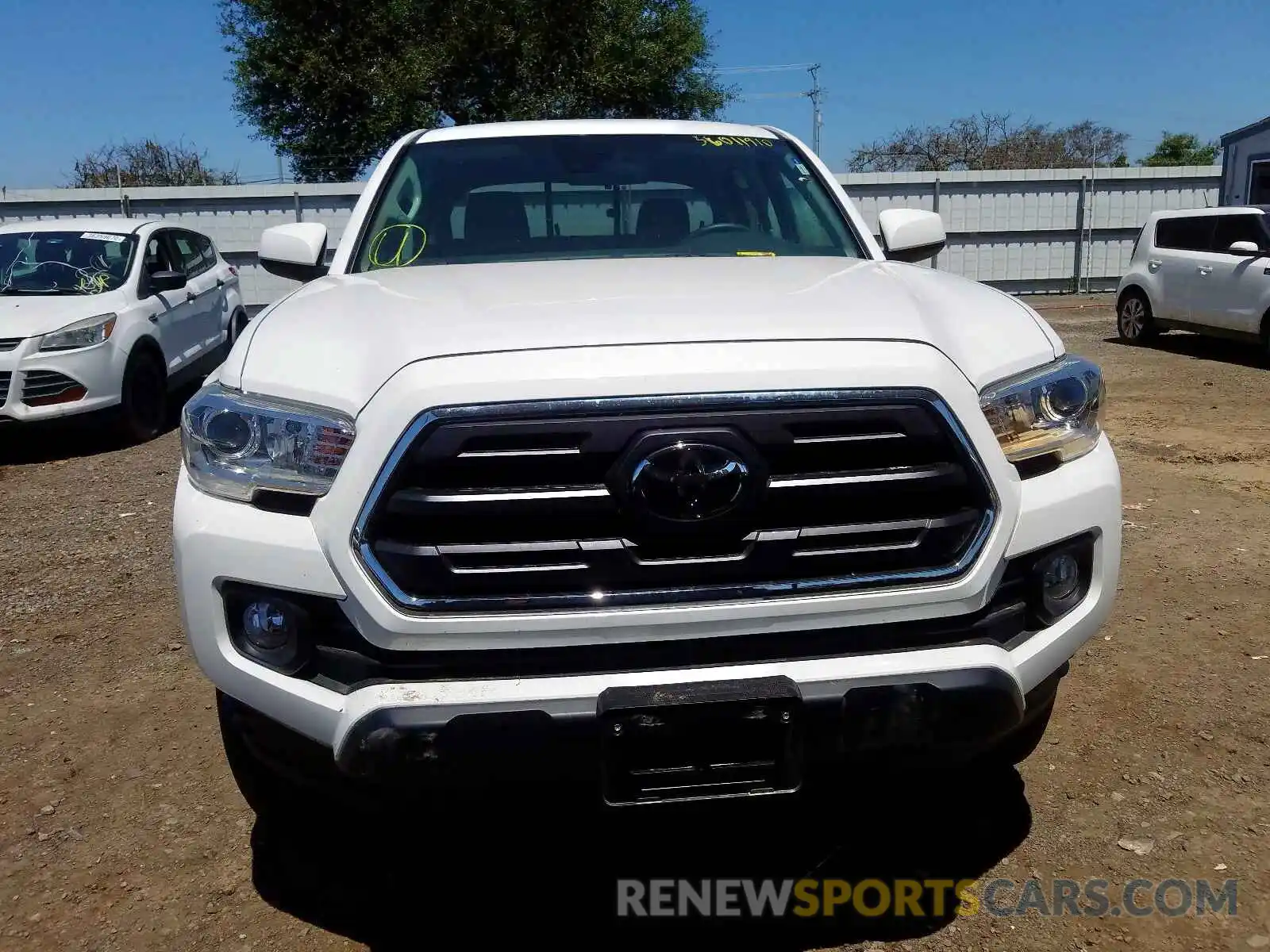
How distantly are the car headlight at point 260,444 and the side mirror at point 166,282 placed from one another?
668 cm

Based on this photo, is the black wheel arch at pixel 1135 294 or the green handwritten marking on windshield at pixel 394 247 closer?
the green handwritten marking on windshield at pixel 394 247

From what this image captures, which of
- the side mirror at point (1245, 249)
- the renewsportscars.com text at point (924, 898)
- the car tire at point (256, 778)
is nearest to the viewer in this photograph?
the car tire at point (256, 778)

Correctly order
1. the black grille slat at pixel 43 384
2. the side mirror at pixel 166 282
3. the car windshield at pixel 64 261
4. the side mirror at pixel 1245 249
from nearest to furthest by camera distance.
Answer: the black grille slat at pixel 43 384 < the car windshield at pixel 64 261 < the side mirror at pixel 166 282 < the side mirror at pixel 1245 249

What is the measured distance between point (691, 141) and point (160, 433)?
6.20m

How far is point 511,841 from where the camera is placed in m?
2.62

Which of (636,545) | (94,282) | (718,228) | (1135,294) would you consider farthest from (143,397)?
(1135,294)

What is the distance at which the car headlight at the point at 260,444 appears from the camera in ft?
6.50

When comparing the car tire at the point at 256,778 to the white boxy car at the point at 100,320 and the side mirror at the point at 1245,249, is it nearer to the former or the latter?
the white boxy car at the point at 100,320

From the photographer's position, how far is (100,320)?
25.0 ft

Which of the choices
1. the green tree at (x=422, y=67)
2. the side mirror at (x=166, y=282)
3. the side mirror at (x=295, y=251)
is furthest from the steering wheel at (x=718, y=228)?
the green tree at (x=422, y=67)

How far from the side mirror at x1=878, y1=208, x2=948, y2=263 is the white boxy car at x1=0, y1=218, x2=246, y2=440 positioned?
6114 mm

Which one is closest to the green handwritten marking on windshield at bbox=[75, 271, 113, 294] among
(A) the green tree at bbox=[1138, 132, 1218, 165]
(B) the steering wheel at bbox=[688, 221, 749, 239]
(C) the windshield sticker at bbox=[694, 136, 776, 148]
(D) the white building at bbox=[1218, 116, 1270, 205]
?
(C) the windshield sticker at bbox=[694, 136, 776, 148]

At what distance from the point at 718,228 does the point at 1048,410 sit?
156 centimetres

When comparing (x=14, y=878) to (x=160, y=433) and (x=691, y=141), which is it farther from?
(x=160, y=433)
